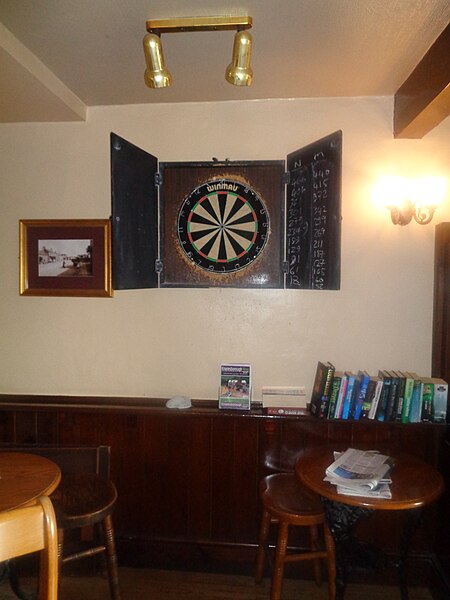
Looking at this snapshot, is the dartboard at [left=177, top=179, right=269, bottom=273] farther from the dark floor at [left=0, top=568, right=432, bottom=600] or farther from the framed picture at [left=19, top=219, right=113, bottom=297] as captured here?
the dark floor at [left=0, top=568, right=432, bottom=600]

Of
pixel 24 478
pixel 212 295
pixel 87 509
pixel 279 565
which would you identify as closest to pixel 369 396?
pixel 279 565

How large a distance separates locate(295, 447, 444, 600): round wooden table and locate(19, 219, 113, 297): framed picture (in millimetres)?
1686

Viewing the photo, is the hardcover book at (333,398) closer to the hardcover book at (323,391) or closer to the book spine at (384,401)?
the hardcover book at (323,391)

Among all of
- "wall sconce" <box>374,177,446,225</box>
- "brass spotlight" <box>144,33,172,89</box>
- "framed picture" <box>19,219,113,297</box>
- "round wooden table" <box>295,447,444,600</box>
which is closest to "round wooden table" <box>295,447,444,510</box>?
"round wooden table" <box>295,447,444,600</box>

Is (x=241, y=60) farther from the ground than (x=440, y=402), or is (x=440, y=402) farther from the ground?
(x=241, y=60)

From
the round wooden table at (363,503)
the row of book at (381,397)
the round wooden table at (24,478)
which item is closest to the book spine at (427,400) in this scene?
the row of book at (381,397)

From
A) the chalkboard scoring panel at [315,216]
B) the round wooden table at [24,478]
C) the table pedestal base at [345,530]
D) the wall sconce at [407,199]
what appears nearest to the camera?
the round wooden table at [24,478]

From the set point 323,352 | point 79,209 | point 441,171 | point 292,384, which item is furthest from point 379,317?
point 79,209

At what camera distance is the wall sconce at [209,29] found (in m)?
1.80

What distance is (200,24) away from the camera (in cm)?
181

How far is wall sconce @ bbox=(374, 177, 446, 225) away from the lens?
254 centimetres

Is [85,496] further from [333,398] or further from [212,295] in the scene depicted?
[333,398]

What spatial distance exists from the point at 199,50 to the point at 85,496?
2.33 meters

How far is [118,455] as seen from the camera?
2.67 m
